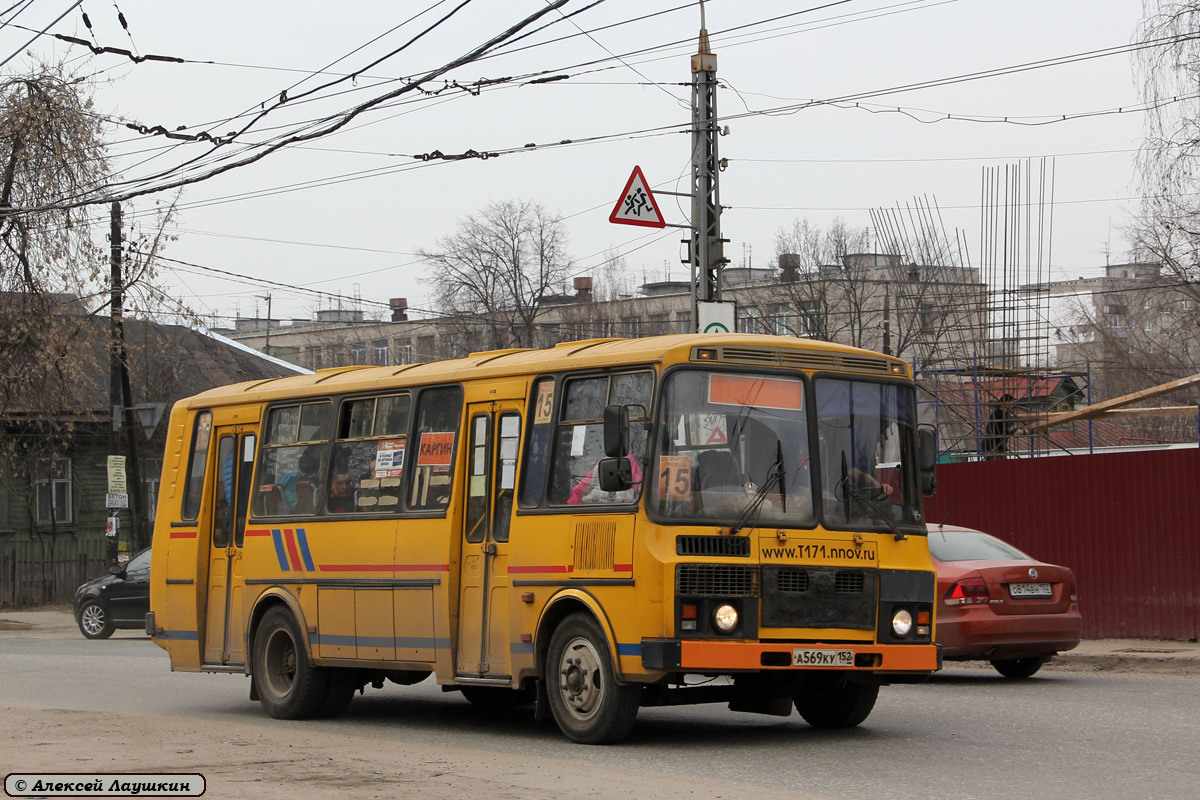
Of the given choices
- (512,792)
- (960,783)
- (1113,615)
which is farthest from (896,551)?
(1113,615)

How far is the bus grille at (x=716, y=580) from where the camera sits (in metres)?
9.74

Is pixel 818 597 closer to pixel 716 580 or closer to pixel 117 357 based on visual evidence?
pixel 716 580

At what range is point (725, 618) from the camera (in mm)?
9852

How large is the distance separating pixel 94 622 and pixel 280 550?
15148 millimetres

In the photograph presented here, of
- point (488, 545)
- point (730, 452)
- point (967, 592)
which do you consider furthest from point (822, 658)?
point (967, 592)

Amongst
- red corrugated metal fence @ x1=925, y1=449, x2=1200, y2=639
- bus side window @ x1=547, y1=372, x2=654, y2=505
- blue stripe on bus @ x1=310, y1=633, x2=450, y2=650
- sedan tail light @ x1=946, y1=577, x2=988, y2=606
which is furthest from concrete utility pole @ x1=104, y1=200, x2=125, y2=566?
bus side window @ x1=547, y1=372, x2=654, y2=505

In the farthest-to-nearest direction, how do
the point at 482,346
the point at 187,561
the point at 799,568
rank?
1. the point at 482,346
2. the point at 187,561
3. the point at 799,568

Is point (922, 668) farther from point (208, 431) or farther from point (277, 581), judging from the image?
point (208, 431)

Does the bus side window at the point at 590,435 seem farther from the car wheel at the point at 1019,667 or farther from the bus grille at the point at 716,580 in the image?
the car wheel at the point at 1019,667

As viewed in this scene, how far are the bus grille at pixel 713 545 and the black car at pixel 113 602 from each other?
1909cm

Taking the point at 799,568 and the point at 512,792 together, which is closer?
the point at 512,792

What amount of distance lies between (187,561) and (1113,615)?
1141 centimetres

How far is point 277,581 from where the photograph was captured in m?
13.4

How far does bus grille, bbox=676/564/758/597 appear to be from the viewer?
32.0ft
